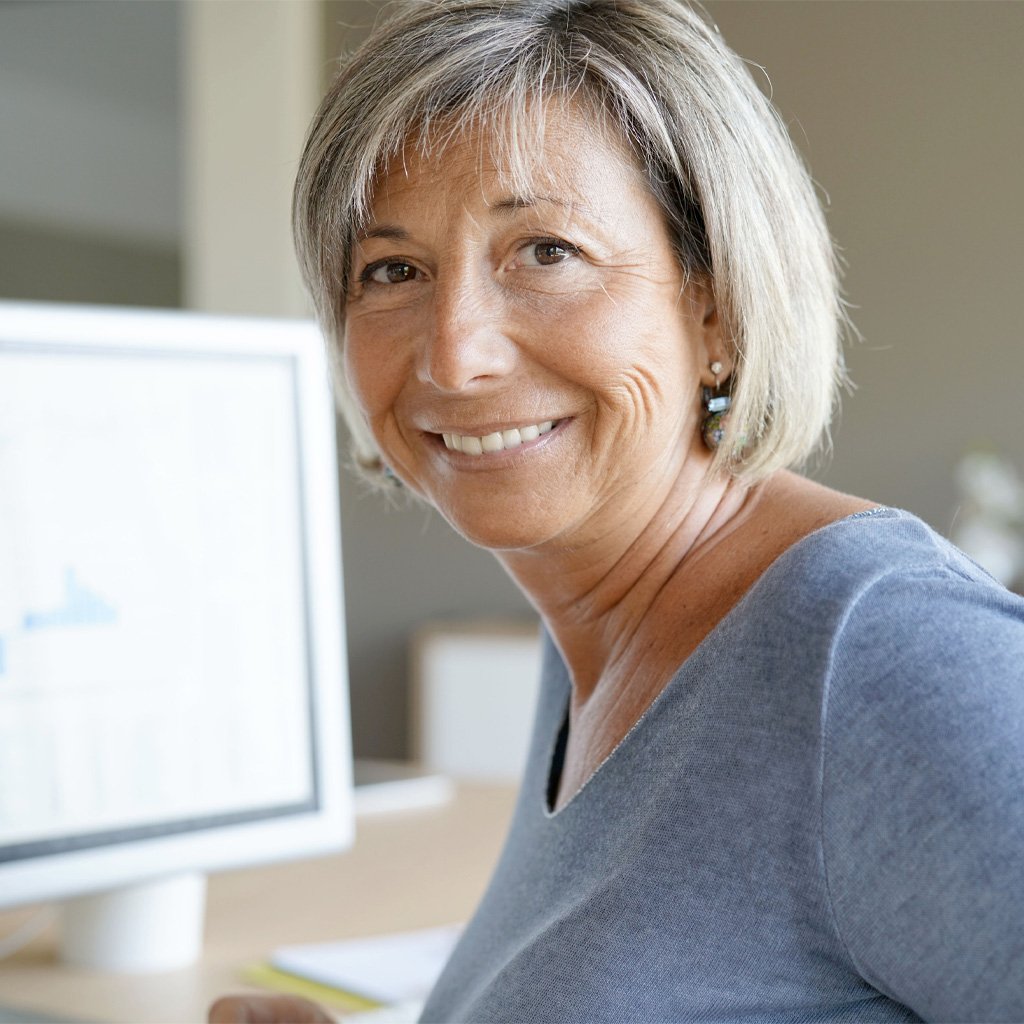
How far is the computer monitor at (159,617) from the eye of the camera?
103cm

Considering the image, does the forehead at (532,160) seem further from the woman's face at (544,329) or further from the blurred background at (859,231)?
the blurred background at (859,231)

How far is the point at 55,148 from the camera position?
6227mm

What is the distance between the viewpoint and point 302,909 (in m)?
1.29

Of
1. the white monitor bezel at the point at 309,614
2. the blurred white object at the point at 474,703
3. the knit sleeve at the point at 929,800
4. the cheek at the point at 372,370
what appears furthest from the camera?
the blurred white object at the point at 474,703

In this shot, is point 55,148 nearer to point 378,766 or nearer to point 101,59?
point 101,59

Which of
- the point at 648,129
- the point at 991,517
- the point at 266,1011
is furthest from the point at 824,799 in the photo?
the point at 991,517

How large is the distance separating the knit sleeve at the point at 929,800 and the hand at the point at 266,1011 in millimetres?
505

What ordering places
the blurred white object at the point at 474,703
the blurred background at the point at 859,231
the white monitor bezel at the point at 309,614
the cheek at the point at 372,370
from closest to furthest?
→ the cheek at the point at 372,370
the white monitor bezel at the point at 309,614
the blurred white object at the point at 474,703
the blurred background at the point at 859,231

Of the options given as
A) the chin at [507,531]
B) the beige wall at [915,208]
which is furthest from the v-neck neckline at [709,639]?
the beige wall at [915,208]

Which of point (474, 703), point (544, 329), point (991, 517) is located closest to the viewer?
point (544, 329)

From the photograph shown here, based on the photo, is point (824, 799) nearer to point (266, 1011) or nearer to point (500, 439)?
point (500, 439)

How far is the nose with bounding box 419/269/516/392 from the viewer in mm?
805

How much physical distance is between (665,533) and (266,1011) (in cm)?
44

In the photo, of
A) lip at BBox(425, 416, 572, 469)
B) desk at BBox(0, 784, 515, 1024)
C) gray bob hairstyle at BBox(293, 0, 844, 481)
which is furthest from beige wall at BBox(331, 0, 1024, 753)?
lip at BBox(425, 416, 572, 469)
